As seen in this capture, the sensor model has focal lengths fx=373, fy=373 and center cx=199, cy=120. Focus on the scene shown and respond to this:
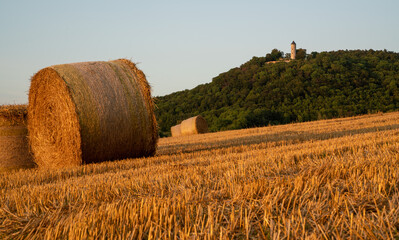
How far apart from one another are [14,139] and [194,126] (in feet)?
48.5

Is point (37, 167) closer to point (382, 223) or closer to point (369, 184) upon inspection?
point (369, 184)

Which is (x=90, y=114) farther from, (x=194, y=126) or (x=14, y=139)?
(x=194, y=126)

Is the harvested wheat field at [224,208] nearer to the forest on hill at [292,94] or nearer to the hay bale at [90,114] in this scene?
the hay bale at [90,114]

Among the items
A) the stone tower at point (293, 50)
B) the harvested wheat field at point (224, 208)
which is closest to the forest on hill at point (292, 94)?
the stone tower at point (293, 50)

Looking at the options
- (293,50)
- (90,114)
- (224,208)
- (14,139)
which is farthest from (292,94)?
(224,208)

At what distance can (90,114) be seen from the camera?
6.88 metres

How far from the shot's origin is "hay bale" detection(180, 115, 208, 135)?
2187 cm

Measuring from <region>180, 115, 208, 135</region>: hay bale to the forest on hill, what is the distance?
497 centimetres

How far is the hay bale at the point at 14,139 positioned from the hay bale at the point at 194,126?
14.3 meters

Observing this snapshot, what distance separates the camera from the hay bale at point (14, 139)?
7.23 m

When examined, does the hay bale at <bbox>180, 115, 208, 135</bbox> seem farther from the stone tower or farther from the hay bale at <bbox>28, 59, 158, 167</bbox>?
the stone tower

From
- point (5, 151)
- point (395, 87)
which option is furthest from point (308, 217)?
point (395, 87)

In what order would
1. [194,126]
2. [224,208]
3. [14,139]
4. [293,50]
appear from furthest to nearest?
[293,50]
[194,126]
[14,139]
[224,208]

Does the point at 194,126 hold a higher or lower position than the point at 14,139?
lower
